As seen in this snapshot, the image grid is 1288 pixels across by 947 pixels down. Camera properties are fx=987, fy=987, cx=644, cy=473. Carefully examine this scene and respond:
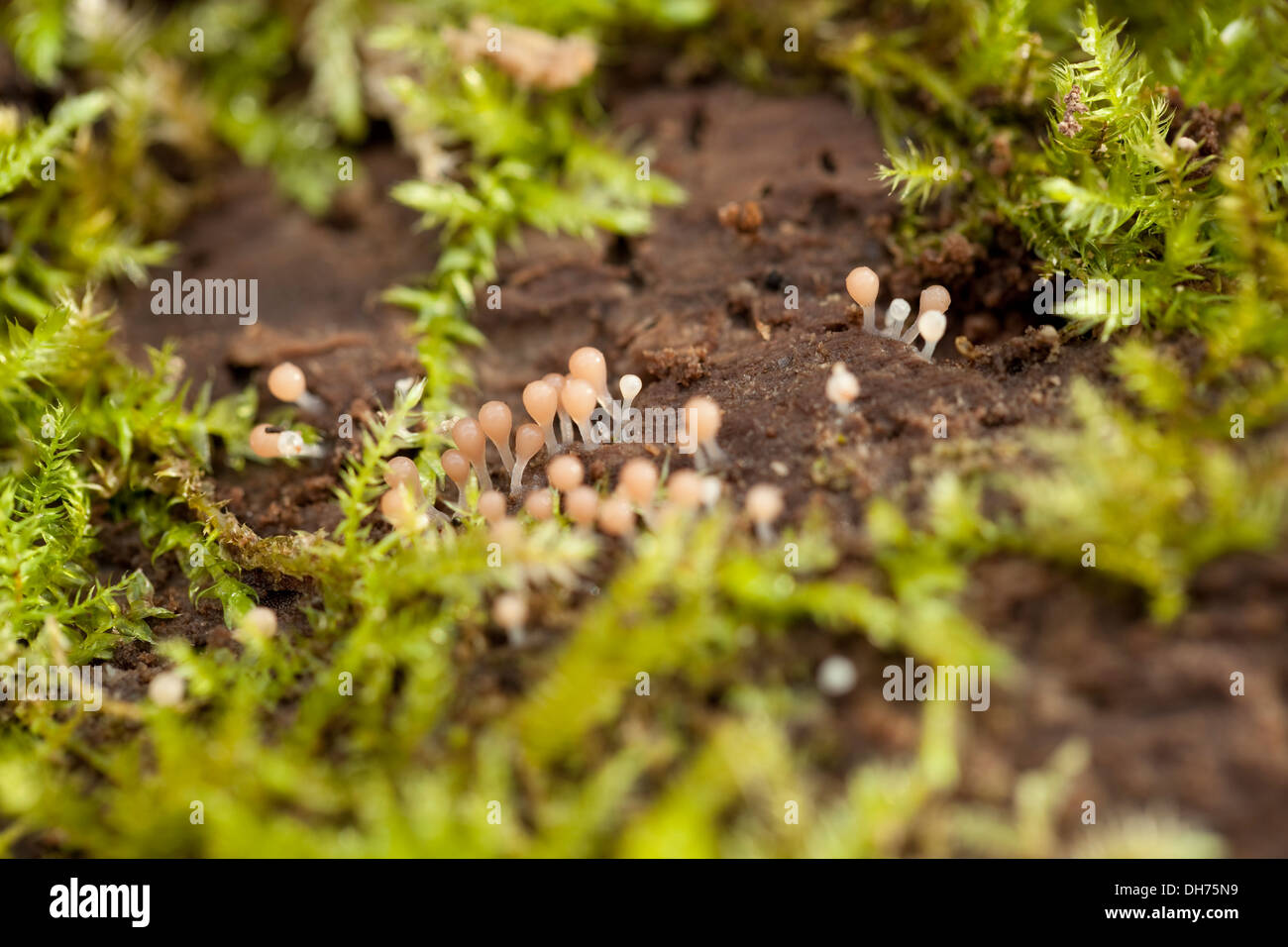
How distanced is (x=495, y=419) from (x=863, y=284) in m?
1.19

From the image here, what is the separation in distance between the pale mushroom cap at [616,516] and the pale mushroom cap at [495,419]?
21.4 inches

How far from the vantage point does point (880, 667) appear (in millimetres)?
2289

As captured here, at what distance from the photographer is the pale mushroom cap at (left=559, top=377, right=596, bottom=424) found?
9.45ft

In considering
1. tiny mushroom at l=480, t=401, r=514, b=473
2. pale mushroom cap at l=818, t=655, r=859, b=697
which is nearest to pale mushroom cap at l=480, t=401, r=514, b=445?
tiny mushroom at l=480, t=401, r=514, b=473

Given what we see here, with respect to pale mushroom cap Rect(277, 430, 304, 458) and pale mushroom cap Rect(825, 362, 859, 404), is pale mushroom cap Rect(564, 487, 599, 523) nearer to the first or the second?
pale mushroom cap Rect(825, 362, 859, 404)

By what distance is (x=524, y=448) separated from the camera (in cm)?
302

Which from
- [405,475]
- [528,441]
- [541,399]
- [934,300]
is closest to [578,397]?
[541,399]

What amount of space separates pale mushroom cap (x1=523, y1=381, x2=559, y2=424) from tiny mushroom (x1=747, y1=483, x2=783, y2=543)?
665mm

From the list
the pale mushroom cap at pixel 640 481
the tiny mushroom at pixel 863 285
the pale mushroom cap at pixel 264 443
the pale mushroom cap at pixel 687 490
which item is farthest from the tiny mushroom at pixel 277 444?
the tiny mushroom at pixel 863 285

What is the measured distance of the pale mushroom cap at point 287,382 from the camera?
3262 mm

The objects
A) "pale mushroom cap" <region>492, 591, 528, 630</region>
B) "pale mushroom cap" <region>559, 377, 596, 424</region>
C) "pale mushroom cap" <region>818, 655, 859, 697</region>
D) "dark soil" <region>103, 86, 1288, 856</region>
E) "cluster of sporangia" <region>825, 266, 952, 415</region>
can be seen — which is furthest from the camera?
"pale mushroom cap" <region>559, 377, 596, 424</region>

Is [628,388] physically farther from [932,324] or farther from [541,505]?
[932,324]

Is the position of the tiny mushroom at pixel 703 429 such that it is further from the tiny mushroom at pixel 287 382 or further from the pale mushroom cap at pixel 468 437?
the tiny mushroom at pixel 287 382

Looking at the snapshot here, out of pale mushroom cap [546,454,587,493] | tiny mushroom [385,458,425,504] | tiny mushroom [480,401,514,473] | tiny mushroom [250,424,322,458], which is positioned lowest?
pale mushroom cap [546,454,587,493]
